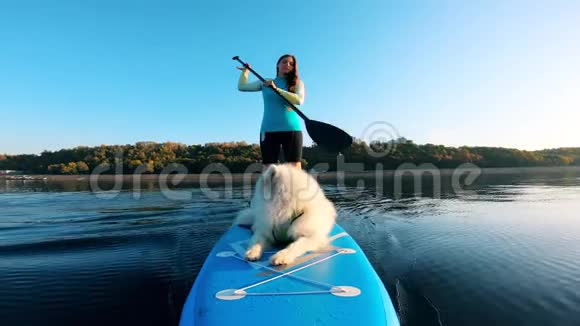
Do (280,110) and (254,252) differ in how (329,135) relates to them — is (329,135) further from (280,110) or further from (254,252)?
(254,252)

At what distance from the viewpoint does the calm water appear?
158 inches

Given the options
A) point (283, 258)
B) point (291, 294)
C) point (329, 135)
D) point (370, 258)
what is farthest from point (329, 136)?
point (291, 294)

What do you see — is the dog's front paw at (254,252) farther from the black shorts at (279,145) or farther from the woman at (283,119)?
the black shorts at (279,145)

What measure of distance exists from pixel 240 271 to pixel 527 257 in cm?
577

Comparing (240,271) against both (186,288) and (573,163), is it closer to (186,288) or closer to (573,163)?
(186,288)

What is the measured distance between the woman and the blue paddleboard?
84.4 inches

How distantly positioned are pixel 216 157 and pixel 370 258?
4908cm

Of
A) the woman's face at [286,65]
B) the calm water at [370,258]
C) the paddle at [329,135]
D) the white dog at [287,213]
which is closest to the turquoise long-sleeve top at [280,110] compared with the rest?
the woman's face at [286,65]

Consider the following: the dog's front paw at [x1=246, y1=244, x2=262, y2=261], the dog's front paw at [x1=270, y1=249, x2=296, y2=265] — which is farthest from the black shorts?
the dog's front paw at [x1=270, y1=249, x2=296, y2=265]

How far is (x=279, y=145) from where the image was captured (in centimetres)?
564

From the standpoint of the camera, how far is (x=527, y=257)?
627cm

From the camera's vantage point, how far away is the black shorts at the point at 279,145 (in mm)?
5598

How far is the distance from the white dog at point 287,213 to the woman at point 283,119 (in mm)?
1487

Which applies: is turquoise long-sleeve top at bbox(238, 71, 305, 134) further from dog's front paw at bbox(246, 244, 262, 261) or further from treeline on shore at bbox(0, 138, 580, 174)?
treeline on shore at bbox(0, 138, 580, 174)
